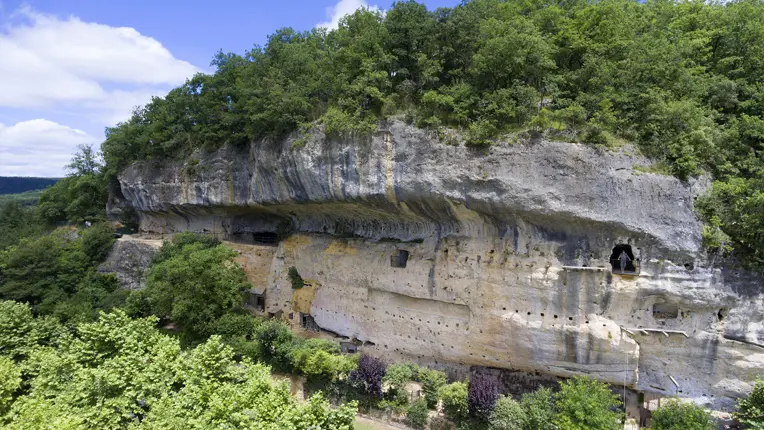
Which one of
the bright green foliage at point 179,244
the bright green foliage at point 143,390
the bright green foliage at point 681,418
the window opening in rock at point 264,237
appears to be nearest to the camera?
the bright green foliage at point 143,390

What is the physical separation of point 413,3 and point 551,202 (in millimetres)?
10149

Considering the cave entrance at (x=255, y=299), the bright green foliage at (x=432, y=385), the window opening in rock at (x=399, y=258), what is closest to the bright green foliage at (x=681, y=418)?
the bright green foliage at (x=432, y=385)

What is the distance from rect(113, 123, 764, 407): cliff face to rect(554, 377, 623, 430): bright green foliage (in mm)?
1426

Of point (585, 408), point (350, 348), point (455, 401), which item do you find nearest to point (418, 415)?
point (455, 401)

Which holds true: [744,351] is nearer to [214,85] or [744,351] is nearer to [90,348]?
[90,348]

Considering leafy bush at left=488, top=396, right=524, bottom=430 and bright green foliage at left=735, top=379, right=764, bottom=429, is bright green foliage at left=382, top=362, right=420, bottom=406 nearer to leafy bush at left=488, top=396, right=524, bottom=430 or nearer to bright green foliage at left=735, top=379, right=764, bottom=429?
leafy bush at left=488, top=396, right=524, bottom=430

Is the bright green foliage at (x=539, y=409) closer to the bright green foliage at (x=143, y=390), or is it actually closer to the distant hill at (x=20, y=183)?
the bright green foliage at (x=143, y=390)

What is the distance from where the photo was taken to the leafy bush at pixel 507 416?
12.8 meters

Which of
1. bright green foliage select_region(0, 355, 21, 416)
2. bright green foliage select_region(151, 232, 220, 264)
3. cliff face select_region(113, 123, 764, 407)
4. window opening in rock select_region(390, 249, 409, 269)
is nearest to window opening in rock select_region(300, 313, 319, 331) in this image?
cliff face select_region(113, 123, 764, 407)

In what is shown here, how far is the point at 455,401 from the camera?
Answer: 1388 centimetres

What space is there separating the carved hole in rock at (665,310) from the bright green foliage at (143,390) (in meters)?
10.3

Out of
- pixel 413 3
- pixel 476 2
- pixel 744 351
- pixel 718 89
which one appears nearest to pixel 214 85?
pixel 413 3

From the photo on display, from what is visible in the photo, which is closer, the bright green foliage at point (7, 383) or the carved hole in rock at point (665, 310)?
the bright green foliage at point (7, 383)

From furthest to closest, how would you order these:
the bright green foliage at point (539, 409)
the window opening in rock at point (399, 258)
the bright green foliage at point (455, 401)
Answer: the window opening in rock at point (399, 258) < the bright green foliage at point (455, 401) < the bright green foliage at point (539, 409)
